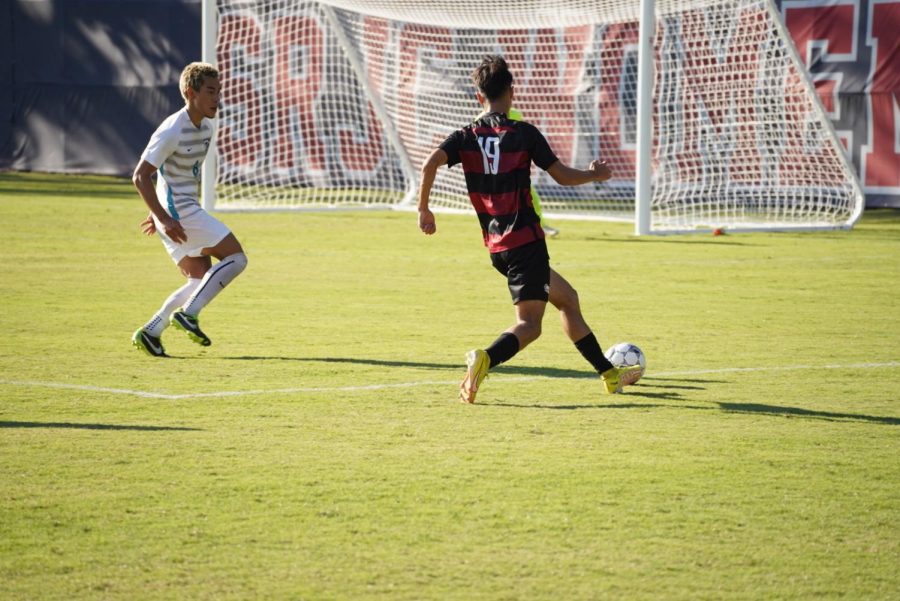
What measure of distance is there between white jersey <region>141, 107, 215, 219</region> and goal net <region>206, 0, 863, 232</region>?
10.3 m

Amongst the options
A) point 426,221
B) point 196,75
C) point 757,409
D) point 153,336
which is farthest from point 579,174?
point 153,336

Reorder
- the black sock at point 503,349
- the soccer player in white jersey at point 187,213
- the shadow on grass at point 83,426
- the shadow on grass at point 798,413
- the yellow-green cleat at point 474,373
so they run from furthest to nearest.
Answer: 1. the soccer player in white jersey at point 187,213
2. the black sock at point 503,349
3. the yellow-green cleat at point 474,373
4. the shadow on grass at point 798,413
5. the shadow on grass at point 83,426

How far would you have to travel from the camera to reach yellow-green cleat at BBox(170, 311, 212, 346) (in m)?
8.76

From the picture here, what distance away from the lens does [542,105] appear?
2441cm

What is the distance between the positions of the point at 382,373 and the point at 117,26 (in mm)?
23206

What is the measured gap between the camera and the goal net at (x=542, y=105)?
766 inches

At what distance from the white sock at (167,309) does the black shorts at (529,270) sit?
2336 millimetres

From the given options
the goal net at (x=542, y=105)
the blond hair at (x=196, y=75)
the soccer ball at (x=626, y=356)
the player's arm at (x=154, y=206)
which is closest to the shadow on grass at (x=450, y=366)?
the soccer ball at (x=626, y=356)

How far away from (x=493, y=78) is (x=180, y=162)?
2616 millimetres

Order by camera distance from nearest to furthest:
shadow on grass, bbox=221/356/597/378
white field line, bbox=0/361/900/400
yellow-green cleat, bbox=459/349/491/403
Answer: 1. yellow-green cleat, bbox=459/349/491/403
2. white field line, bbox=0/361/900/400
3. shadow on grass, bbox=221/356/597/378

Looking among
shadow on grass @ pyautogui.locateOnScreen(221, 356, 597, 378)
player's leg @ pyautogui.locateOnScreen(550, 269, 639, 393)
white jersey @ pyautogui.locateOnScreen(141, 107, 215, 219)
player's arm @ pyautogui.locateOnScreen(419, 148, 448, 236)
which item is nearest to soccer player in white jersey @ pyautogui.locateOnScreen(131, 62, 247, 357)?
white jersey @ pyautogui.locateOnScreen(141, 107, 215, 219)

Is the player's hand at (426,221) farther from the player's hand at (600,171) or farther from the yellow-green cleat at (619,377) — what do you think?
the yellow-green cleat at (619,377)

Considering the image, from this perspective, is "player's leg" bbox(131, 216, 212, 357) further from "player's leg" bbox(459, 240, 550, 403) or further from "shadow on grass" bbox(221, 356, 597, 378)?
"player's leg" bbox(459, 240, 550, 403)

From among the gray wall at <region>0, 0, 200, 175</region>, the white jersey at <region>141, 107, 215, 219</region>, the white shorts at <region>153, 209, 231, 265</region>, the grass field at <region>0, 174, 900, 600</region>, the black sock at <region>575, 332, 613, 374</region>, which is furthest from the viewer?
the gray wall at <region>0, 0, 200, 175</region>
